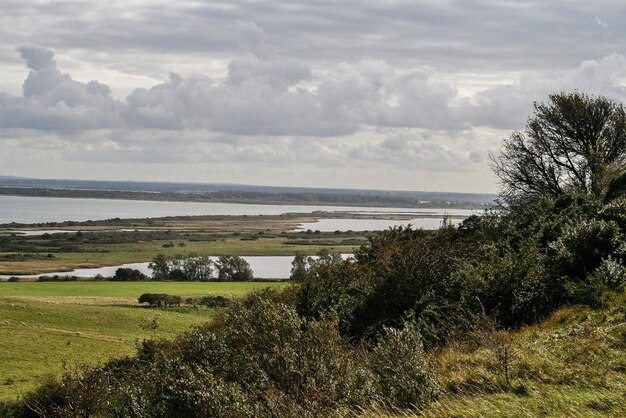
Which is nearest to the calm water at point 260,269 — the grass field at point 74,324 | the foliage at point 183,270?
the foliage at point 183,270

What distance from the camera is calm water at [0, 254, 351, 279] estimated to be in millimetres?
104812

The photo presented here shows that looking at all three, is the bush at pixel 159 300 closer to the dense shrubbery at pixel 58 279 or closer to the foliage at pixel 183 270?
the dense shrubbery at pixel 58 279

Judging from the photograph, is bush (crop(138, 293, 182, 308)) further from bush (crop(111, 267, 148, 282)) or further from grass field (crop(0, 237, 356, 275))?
grass field (crop(0, 237, 356, 275))

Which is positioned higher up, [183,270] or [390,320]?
[390,320]

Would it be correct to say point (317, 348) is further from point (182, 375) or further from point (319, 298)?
point (319, 298)

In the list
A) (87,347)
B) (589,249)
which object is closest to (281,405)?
(589,249)

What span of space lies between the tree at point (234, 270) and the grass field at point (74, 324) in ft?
30.9

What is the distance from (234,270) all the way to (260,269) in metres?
9.93

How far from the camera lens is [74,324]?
63.6 metres

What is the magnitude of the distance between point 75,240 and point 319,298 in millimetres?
141839

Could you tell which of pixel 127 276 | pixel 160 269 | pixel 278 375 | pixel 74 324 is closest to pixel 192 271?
pixel 160 269

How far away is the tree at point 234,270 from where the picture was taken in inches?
4006

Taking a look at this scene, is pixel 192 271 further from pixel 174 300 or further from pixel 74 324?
pixel 74 324

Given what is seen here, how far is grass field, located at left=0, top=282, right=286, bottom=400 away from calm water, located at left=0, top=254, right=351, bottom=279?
44.4 feet
